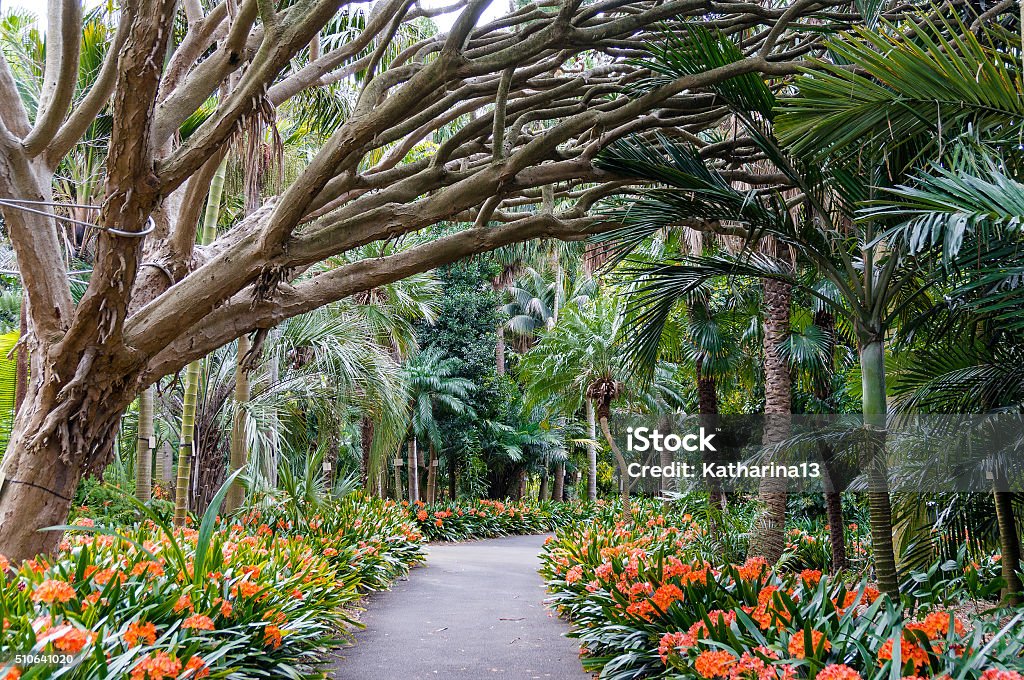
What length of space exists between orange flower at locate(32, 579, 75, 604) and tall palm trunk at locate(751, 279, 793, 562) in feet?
20.9

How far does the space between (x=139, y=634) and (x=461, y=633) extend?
396 cm

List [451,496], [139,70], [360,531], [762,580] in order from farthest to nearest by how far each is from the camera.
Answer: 1. [451,496]
2. [360,531]
3. [762,580]
4. [139,70]

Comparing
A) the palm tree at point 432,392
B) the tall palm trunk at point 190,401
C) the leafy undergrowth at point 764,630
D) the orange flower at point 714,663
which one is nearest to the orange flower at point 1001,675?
the leafy undergrowth at point 764,630

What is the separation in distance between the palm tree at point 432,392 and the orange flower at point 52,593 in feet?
51.2

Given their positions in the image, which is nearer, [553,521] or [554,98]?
[554,98]

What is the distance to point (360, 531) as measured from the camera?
34.8 ft

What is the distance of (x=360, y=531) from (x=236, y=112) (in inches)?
273

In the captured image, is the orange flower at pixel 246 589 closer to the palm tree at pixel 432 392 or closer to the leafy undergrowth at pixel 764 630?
the leafy undergrowth at pixel 764 630

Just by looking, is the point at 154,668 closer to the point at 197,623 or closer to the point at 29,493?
the point at 197,623

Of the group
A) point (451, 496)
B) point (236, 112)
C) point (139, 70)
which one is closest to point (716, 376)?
point (236, 112)

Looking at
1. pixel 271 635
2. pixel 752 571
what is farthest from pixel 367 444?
pixel 752 571

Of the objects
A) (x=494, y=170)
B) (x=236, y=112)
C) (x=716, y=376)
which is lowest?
(x=716, y=376)

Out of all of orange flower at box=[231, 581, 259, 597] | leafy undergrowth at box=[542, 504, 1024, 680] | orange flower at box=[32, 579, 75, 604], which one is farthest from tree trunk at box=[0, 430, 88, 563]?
leafy undergrowth at box=[542, 504, 1024, 680]

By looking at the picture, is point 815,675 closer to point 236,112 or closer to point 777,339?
point 236,112
